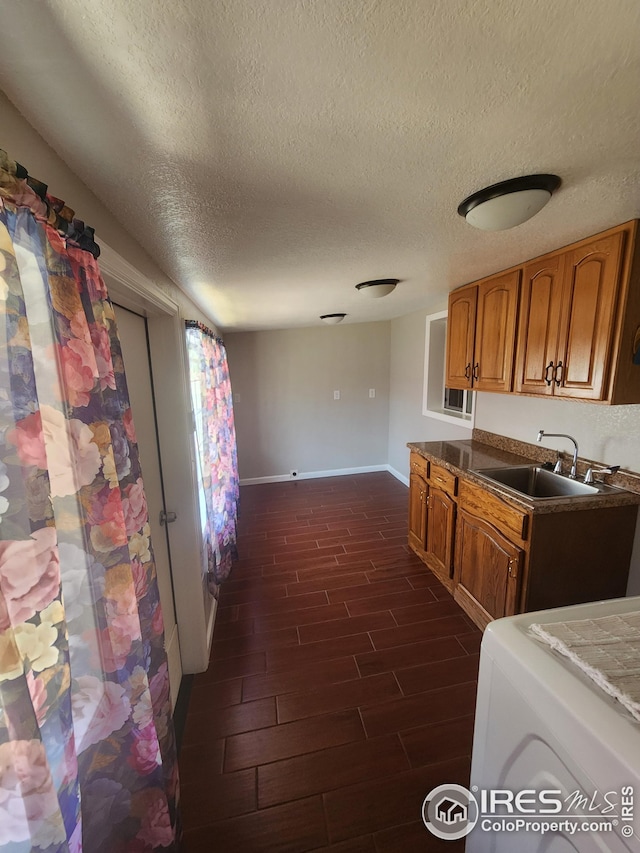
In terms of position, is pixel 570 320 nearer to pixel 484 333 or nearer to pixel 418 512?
pixel 484 333

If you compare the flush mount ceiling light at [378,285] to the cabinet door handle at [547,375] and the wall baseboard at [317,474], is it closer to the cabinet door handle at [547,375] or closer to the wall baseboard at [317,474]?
the cabinet door handle at [547,375]

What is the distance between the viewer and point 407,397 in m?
4.36

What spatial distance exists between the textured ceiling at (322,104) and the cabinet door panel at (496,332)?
2.66ft

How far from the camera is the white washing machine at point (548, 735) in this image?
1.94 feet

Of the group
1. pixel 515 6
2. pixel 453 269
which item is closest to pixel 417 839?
pixel 515 6

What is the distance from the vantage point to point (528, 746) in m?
0.76

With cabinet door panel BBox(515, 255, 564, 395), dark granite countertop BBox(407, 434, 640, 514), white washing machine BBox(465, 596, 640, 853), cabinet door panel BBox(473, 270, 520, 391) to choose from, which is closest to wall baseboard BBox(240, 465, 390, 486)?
dark granite countertop BBox(407, 434, 640, 514)

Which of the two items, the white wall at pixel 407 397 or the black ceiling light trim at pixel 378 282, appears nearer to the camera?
the black ceiling light trim at pixel 378 282

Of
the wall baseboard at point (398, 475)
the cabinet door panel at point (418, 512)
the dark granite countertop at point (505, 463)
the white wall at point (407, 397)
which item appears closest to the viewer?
the dark granite countertop at point (505, 463)

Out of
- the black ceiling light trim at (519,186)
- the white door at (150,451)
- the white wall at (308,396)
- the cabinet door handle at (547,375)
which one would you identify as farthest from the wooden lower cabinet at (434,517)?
the white wall at (308,396)

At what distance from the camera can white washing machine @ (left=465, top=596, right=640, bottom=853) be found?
592mm

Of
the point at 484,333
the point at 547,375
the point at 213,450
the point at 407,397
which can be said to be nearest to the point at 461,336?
the point at 484,333

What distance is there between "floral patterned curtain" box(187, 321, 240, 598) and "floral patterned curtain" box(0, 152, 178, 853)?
1.22m

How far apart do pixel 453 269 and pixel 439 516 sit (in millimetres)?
1685
